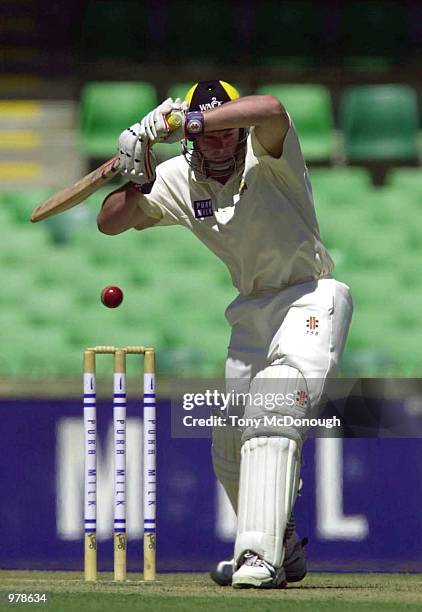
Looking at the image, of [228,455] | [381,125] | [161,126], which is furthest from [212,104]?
[381,125]

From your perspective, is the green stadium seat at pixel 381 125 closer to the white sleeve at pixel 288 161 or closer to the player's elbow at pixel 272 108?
the white sleeve at pixel 288 161

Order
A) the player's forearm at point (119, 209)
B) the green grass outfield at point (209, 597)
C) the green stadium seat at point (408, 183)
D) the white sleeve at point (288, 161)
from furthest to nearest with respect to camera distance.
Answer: the green stadium seat at point (408, 183)
the player's forearm at point (119, 209)
the white sleeve at point (288, 161)
the green grass outfield at point (209, 597)

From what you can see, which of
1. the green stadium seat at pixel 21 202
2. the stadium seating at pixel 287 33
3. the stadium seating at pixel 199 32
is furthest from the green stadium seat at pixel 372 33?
the green stadium seat at pixel 21 202

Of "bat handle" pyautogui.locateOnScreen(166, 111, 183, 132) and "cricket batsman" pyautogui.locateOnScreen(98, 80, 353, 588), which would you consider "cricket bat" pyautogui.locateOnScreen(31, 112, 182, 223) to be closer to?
A: "cricket batsman" pyautogui.locateOnScreen(98, 80, 353, 588)

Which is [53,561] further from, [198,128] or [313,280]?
[198,128]

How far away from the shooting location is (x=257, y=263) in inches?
157

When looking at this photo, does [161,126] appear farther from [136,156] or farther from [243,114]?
[243,114]

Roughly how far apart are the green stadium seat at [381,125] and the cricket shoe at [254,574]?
4.60m

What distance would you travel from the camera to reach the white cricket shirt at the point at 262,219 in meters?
3.91

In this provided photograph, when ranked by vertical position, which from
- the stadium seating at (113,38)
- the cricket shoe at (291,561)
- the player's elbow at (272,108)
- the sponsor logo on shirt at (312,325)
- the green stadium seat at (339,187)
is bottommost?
the cricket shoe at (291,561)

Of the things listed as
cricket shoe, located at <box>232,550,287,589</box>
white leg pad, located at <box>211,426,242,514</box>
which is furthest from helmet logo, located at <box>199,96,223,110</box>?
cricket shoe, located at <box>232,550,287,589</box>

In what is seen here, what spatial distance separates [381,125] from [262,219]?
4.34 m

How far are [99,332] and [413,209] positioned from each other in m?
1.93

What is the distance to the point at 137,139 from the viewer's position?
3.76 meters
